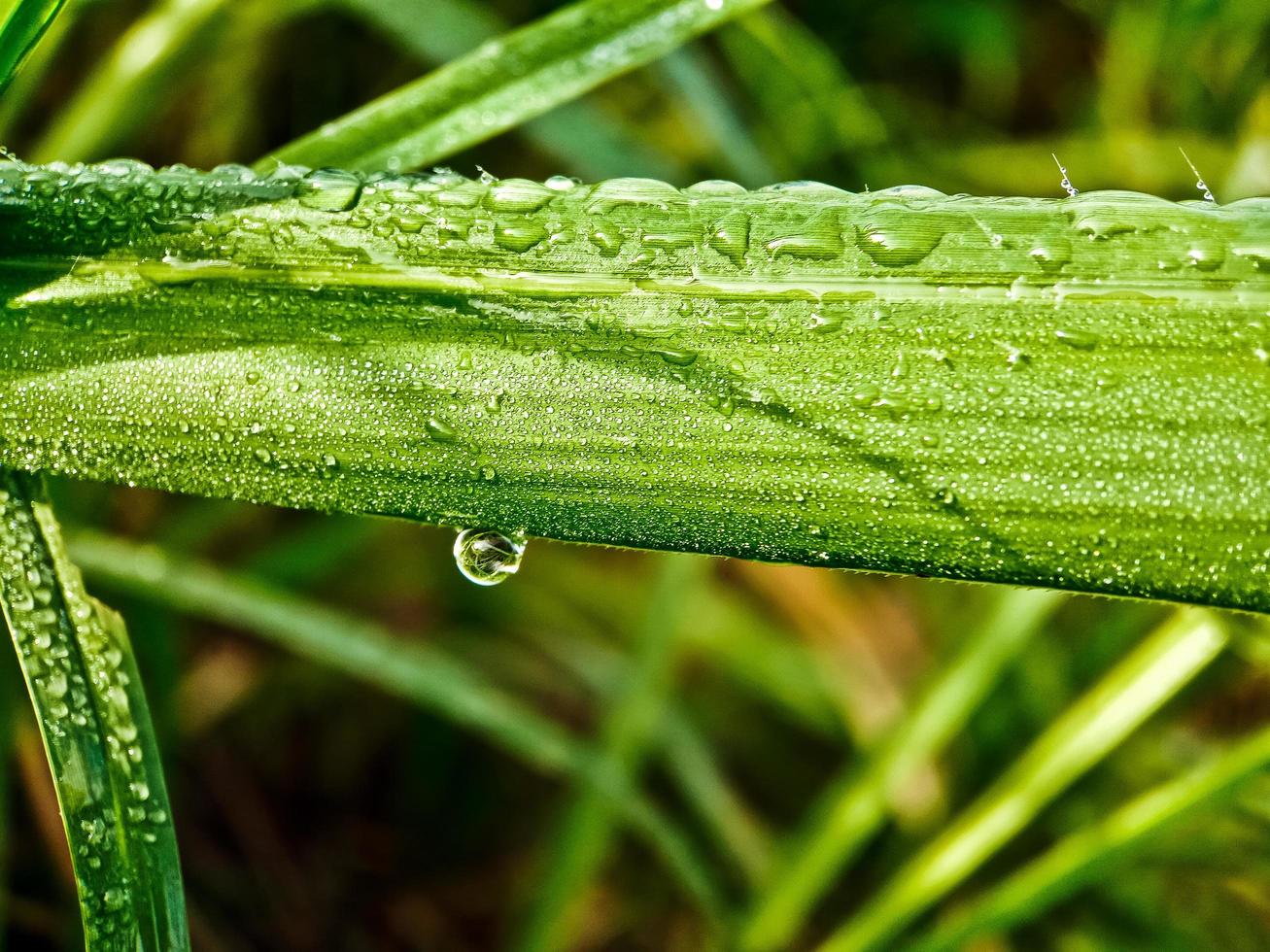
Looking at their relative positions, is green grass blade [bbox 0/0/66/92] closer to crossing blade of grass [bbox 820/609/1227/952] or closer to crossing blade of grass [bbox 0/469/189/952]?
crossing blade of grass [bbox 0/469/189/952]

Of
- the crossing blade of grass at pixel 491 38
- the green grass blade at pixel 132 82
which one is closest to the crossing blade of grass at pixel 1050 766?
the crossing blade of grass at pixel 491 38

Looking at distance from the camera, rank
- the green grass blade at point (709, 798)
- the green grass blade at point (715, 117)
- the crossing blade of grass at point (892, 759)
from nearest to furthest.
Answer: the crossing blade of grass at point (892, 759) < the green grass blade at point (715, 117) < the green grass blade at point (709, 798)

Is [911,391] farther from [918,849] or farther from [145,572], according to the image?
Answer: [918,849]

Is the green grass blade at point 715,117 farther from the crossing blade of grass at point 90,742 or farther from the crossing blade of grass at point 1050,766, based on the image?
the crossing blade of grass at point 90,742

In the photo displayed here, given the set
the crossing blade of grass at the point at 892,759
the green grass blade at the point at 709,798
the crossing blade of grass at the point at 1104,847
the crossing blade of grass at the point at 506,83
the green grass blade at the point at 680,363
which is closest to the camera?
the green grass blade at the point at 680,363

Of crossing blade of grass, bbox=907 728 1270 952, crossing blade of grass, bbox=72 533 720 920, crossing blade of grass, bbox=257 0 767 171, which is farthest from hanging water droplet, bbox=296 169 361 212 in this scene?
crossing blade of grass, bbox=907 728 1270 952

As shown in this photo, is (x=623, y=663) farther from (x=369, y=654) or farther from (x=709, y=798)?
(x=369, y=654)

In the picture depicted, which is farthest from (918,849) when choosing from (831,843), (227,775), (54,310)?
(54,310)
